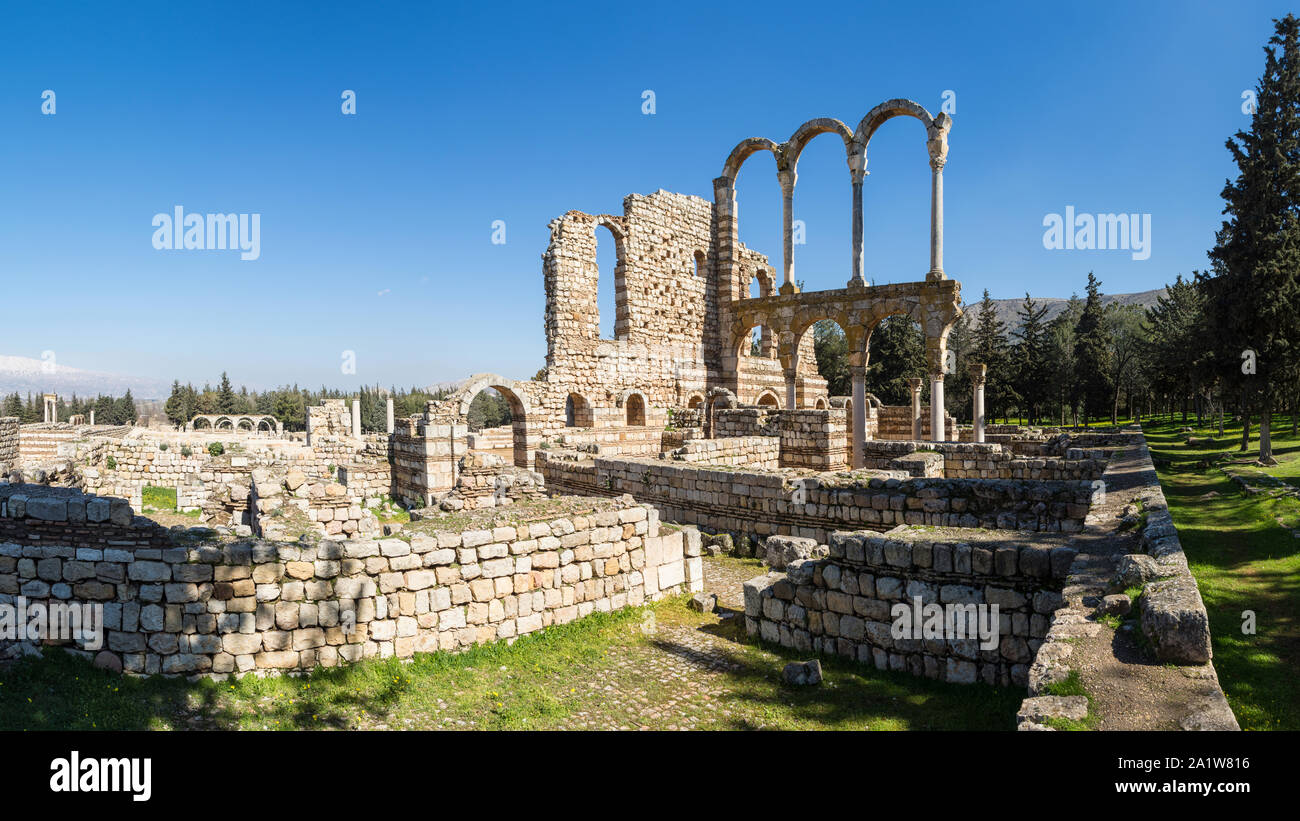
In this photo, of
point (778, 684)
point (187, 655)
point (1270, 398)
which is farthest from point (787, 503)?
point (1270, 398)

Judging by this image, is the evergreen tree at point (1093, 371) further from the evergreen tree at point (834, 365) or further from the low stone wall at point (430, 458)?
the low stone wall at point (430, 458)

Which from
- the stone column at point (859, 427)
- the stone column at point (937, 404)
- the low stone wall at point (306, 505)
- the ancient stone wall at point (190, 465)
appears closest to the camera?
the low stone wall at point (306, 505)

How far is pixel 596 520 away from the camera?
7.51 metres

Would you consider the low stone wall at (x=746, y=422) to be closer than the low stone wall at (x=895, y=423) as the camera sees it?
Yes

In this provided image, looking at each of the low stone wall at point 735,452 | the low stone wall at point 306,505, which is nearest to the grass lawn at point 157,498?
the low stone wall at point 306,505

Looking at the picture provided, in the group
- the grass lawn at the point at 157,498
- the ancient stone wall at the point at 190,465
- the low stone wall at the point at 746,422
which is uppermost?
the low stone wall at the point at 746,422

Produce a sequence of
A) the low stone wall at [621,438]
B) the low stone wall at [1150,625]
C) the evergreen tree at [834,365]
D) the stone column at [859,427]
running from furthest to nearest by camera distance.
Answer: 1. the evergreen tree at [834,365]
2. the low stone wall at [621,438]
3. the stone column at [859,427]
4. the low stone wall at [1150,625]

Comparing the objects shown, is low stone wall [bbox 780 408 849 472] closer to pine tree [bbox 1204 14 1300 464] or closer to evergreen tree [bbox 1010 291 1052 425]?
pine tree [bbox 1204 14 1300 464]

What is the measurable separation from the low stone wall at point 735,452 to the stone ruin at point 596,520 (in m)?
0.11

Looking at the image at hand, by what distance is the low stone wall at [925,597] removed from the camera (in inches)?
213

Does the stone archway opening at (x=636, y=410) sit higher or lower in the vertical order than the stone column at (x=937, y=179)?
lower

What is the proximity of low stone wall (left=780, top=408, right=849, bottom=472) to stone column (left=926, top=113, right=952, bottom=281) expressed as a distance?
321 inches

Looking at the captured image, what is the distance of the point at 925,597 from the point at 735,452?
36.5 feet
